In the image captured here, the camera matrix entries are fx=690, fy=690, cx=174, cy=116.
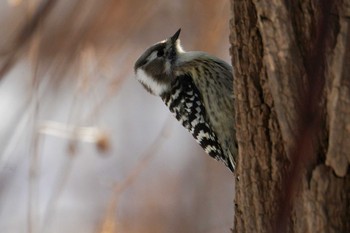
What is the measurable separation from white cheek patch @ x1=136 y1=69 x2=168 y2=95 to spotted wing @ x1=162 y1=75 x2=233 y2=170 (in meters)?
0.14

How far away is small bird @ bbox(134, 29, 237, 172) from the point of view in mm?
3715

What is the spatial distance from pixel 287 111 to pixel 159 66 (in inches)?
83.8

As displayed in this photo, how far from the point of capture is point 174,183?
19.4 ft

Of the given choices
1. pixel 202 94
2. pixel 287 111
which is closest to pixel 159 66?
pixel 202 94

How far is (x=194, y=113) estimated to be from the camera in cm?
385

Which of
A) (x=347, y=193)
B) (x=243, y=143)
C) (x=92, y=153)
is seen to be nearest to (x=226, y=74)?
(x=243, y=143)

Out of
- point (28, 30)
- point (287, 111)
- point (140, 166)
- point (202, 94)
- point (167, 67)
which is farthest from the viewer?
point (140, 166)

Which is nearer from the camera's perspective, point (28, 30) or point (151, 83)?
point (28, 30)

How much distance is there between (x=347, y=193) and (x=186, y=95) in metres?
1.91

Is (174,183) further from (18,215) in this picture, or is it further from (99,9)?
(99,9)

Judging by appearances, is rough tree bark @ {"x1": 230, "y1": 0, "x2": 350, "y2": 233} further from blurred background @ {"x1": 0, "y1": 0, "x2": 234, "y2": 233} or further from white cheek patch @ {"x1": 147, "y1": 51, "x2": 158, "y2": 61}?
blurred background @ {"x1": 0, "y1": 0, "x2": 234, "y2": 233}

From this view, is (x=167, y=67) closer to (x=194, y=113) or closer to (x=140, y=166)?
(x=194, y=113)

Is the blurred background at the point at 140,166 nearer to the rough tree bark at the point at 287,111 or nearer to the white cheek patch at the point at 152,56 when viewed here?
the white cheek patch at the point at 152,56

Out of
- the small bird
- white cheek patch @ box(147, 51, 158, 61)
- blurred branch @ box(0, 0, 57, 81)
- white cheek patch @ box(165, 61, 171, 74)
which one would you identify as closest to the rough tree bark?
blurred branch @ box(0, 0, 57, 81)
